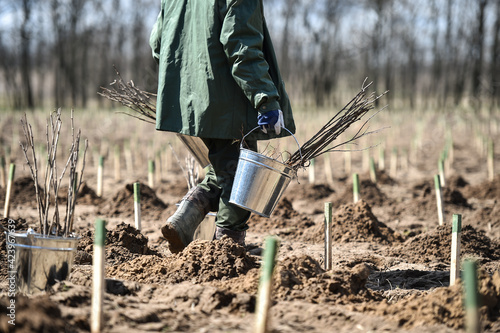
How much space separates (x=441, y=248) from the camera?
12.2 ft

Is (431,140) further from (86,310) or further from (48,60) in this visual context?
(48,60)

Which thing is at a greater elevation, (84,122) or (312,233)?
(84,122)

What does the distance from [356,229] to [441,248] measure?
2.28 feet

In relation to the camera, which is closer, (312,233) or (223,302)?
(223,302)

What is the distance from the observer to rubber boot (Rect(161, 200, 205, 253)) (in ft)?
10.1

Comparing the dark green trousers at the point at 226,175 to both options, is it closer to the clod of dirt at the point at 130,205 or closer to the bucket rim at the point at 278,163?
the bucket rim at the point at 278,163

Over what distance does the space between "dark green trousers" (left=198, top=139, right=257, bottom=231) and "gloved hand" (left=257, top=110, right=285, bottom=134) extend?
24cm

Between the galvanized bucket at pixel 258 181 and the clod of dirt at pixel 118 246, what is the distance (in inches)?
30.3

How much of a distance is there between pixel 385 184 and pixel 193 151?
402 centimetres

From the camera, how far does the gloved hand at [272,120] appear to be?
2957 mm

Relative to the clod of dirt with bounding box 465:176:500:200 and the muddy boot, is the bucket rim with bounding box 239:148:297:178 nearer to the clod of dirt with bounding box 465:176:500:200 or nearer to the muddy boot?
the muddy boot

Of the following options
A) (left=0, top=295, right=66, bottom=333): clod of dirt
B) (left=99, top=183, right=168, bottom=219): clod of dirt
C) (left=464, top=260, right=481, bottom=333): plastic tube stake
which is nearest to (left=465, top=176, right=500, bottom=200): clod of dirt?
(left=99, top=183, right=168, bottom=219): clod of dirt

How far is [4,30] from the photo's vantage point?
63.7 feet

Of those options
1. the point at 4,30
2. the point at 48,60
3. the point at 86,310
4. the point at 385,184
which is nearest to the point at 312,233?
the point at 86,310
